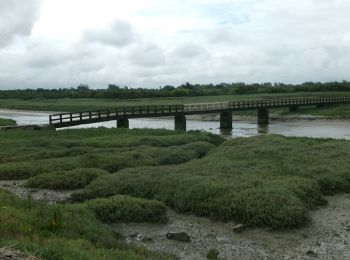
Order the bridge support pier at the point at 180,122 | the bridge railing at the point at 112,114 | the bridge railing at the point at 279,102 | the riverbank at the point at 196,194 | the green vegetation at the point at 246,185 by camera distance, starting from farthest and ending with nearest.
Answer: the bridge railing at the point at 279,102, the bridge support pier at the point at 180,122, the bridge railing at the point at 112,114, the green vegetation at the point at 246,185, the riverbank at the point at 196,194

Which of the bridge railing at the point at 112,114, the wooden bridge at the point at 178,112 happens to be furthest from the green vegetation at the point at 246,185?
the wooden bridge at the point at 178,112

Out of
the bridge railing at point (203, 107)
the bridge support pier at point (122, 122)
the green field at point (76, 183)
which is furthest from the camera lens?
the bridge railing at point (203, 107)

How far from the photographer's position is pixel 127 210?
14406mm

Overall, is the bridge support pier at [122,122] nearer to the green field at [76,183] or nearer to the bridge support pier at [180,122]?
the bridge support pier at [180,122]

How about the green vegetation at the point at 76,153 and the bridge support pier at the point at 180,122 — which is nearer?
the green vegetation at the point at 76,153

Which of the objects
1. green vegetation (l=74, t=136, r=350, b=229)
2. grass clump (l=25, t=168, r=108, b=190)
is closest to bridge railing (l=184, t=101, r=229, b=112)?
green vegetation (l=74, t=136, r=350, b=229)

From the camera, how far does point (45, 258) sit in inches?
285

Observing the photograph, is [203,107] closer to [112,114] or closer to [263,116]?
[112,114]

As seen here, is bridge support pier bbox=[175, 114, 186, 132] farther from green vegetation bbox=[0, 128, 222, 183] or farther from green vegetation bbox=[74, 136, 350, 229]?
green vegetation bbox=[74, 136, 350, 229]

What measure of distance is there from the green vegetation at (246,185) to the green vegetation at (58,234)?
3573 millimetres

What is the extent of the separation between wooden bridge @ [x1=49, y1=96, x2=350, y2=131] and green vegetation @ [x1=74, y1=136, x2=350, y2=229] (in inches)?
955

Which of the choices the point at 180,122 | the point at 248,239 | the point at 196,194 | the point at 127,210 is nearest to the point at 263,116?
the point at 180,122

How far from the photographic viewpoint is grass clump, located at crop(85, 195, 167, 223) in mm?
14180

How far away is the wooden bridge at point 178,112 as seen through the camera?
45.6 metres
